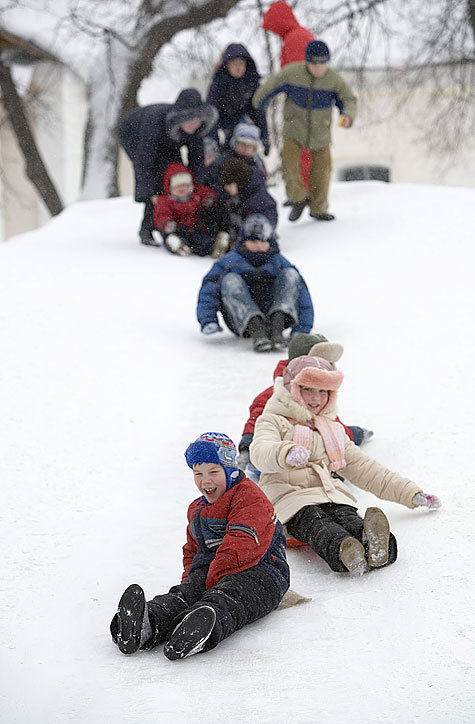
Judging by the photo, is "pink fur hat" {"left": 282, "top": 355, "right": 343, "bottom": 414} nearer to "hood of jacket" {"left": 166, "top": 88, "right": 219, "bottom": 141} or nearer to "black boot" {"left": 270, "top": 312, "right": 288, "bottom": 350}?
"black boot" {"left": 270, "top": 312, "right": 288, "bottom": 350}

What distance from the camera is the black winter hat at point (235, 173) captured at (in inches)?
285

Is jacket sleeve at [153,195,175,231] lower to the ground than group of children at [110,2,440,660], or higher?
lower

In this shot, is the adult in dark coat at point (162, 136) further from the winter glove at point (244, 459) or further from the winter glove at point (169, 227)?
the winter glove at point (244, 459)

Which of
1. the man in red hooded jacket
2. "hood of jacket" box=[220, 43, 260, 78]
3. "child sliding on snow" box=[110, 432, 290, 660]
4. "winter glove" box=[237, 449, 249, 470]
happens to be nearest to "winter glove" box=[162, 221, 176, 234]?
the man in red hooded jacket

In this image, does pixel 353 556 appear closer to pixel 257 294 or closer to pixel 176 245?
pixel 257 294

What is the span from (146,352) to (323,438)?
87.4 inches

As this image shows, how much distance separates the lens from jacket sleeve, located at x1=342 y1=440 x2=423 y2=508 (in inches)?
127

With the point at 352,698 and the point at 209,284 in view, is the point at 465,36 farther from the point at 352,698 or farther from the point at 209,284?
the point at 352,698

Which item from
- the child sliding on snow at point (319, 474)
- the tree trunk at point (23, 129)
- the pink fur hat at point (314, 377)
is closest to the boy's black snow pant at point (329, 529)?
the child sliding on snow at point (319, 474)

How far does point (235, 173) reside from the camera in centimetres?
723

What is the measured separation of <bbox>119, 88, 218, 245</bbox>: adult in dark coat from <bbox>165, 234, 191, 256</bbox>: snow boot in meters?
0.39

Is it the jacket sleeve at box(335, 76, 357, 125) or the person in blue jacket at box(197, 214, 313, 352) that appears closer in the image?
the person in blue jacket at box(197, 214, 313, 352)

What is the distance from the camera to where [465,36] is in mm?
11766

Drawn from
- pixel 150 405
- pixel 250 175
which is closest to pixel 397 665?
pixel 150 405
